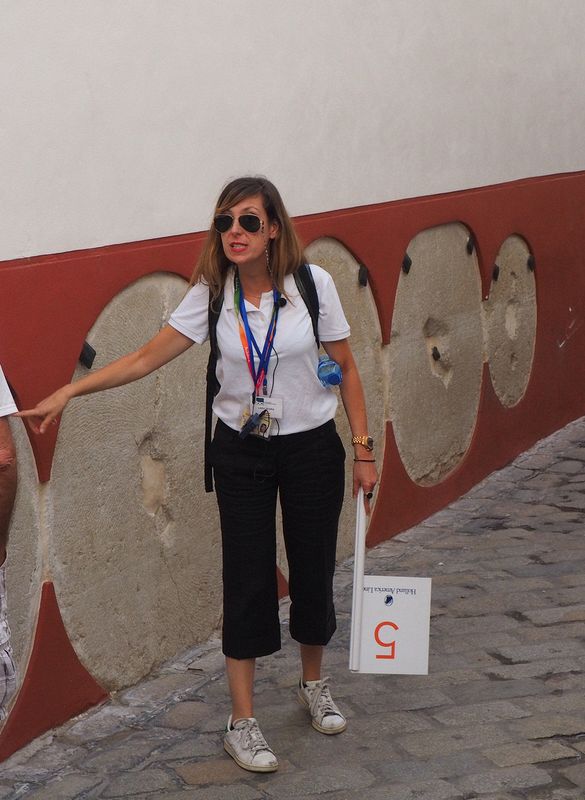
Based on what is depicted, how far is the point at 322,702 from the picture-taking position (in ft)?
14.6

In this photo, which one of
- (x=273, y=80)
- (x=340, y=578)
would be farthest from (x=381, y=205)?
(x=340, y=578)

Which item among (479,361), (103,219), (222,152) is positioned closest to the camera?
(103,219)

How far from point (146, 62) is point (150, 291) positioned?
0.77 metres

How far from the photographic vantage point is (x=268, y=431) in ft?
13.3

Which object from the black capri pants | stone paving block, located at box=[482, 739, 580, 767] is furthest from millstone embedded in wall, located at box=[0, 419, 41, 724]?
stone paving block, located at box=[482, 739, 580, 767]

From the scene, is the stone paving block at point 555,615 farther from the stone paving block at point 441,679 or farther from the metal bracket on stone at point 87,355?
the metal bracket on stone at point 87,355

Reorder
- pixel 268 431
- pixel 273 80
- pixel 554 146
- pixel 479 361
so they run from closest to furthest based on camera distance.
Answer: pixel 268 431, pixel 273 80, pixel 479 361, pixel 554 146

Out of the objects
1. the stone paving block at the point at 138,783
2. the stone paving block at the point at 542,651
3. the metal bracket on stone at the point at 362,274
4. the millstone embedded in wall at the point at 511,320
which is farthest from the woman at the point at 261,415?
the millstone embedded in wall at the point at 511,320

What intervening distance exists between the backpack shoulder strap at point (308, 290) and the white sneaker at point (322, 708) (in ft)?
3.98

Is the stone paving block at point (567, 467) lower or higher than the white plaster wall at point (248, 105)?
lower

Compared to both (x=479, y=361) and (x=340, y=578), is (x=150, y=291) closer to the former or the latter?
(x=340, y=578)

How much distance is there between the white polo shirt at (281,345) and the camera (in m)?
4.02

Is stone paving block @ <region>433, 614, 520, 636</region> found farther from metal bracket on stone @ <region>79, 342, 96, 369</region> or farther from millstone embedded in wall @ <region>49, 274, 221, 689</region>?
metal bracket on stone @ <region>79, 342, 96, 369</region>

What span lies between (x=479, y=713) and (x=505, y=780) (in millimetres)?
512
